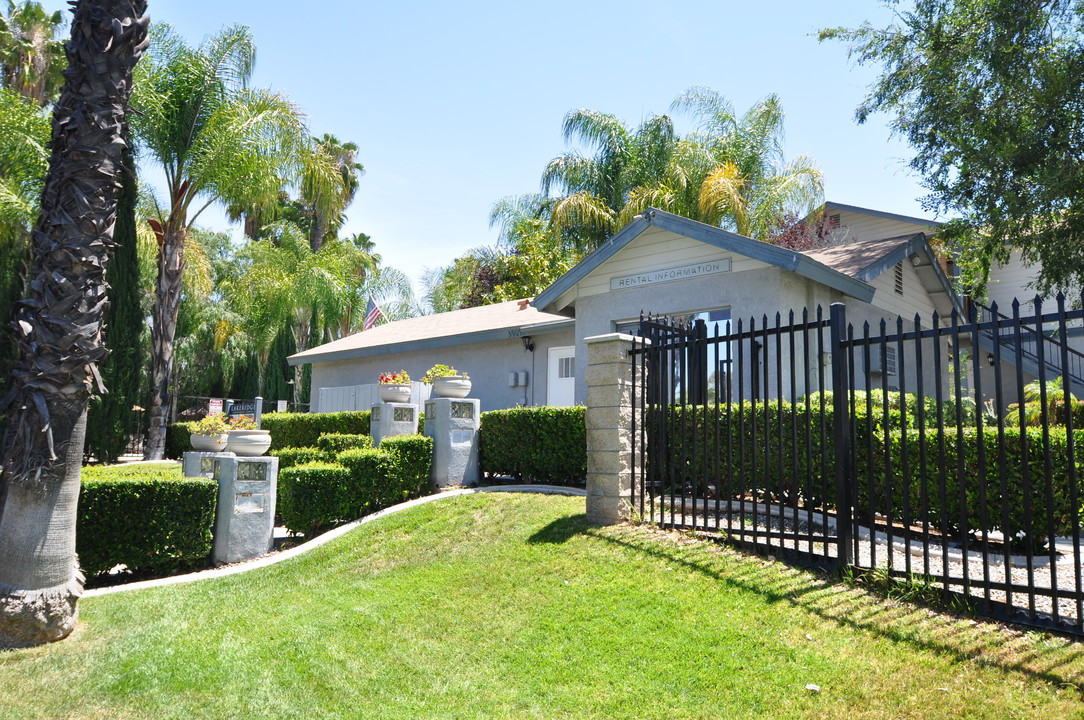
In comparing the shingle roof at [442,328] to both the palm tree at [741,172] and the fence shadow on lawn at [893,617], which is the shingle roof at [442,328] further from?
the fence shadow on lawn at [893,617]

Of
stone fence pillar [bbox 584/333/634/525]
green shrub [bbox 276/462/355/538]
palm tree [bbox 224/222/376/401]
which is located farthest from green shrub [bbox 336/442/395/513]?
palm tree [bbox 224/222/376/401]

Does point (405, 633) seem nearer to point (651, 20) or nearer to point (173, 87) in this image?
point (651, 20)

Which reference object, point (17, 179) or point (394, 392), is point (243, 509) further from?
point (17, 179)

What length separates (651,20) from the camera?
12.8 meters

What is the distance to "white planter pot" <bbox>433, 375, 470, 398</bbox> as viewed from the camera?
1187cm

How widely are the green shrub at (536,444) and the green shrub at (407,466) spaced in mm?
1099

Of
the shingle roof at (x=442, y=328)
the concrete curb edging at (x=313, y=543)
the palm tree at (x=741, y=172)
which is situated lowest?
the concrete curb edging at (x=313, y=543)

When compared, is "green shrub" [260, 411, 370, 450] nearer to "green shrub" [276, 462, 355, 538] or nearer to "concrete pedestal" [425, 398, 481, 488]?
"concrete pedestal" [425, 398, 481, 488]

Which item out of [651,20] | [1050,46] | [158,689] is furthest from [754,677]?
[1050,46]

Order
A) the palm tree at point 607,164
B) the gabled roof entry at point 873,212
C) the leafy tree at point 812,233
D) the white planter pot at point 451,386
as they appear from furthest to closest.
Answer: the palm tree at point 607,164 < the leafy tree at point 812,233 < the gabled roof entry at point 873,212 < the white planter pot at point 451,386

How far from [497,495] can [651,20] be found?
8.50 m

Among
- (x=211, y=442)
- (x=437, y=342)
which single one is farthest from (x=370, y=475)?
(x=437, y=342)

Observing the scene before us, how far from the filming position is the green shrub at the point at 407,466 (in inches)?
420

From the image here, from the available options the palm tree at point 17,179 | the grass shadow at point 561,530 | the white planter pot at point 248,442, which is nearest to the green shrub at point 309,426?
the white planter pot at point 248,442
